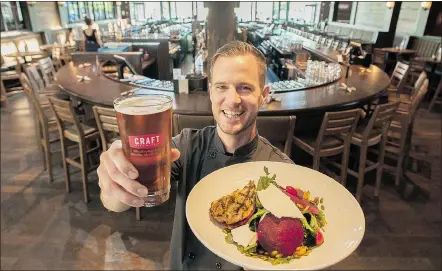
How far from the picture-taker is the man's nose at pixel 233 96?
108cm

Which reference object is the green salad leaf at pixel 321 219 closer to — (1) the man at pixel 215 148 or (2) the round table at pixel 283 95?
(1) the man at pixel 215 148

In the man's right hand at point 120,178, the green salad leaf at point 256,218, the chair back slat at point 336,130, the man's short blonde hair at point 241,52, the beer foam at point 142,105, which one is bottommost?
the chair back slat at point 336,130

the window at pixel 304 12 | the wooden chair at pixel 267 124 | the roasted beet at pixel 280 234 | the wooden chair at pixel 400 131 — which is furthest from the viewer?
the window at pixel 304 12

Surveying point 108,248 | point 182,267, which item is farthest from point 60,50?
point 182,267

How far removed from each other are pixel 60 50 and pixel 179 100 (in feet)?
23.1

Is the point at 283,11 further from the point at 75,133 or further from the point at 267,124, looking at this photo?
the point at 267,124

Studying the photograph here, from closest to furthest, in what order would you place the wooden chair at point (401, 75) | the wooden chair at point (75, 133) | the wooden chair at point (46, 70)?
the wooden chair at point (75, 133) < the wooden chair at point (401, 75) < the wooden chair at point (46, 70)

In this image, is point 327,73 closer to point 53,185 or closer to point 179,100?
point 179,100

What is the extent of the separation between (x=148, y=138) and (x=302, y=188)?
0.58 m

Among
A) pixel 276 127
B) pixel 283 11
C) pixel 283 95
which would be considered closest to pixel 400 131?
pixel 283 95

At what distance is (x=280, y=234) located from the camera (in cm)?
88

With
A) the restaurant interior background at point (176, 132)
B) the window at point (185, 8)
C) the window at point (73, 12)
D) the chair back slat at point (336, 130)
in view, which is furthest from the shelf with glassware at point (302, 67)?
the window at point (73, 12)

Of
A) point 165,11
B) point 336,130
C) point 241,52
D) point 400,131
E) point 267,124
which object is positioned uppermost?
point 165,11

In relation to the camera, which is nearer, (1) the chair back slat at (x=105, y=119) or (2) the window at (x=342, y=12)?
(1) the chair back slat at (x=105, y=119)
